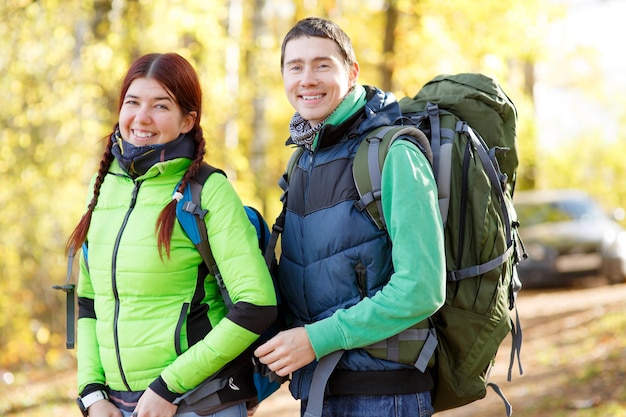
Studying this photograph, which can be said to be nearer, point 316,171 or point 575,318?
point 316,171

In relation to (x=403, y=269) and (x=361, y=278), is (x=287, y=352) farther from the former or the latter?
(x=403, y=269)

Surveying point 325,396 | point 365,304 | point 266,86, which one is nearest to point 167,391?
point 325,396

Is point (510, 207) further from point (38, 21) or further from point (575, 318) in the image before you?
point (575, 318)

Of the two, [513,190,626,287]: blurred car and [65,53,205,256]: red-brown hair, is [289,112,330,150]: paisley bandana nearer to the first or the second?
[65,53,205,256]: red-brown hair

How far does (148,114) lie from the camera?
279 centimetres

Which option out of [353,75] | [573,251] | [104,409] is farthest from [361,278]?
[573,251]

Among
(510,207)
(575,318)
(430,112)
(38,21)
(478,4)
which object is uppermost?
(478,4)

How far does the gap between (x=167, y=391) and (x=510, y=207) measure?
143cm

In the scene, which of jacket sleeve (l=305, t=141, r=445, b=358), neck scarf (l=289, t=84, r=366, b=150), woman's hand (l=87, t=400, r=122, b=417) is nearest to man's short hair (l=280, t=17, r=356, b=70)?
neck scarf (l=289, t=84, r=366, b=150)

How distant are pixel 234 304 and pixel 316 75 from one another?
864 mm

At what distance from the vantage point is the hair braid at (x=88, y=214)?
2898mm

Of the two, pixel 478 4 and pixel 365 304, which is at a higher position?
Answer: pixel 478 4

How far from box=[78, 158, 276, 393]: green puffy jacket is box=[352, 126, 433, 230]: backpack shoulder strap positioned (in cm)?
43

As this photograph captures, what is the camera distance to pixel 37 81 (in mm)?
8383
